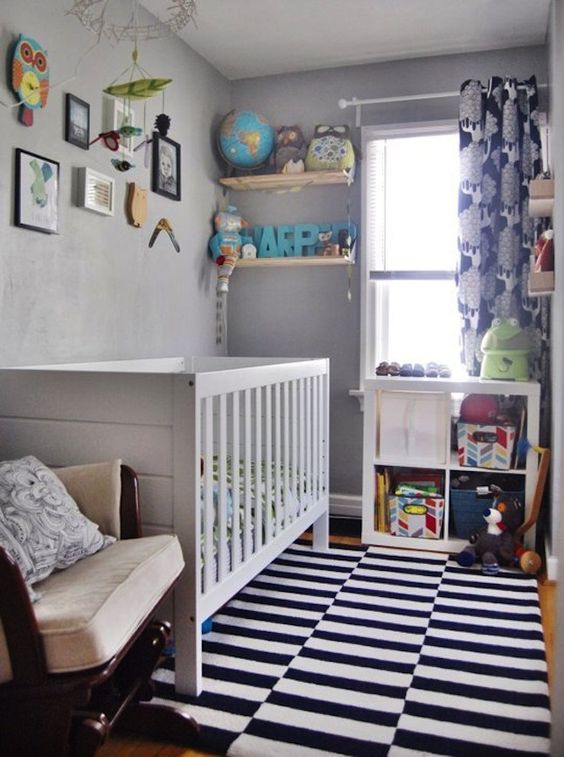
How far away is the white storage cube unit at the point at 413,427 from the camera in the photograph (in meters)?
2.96

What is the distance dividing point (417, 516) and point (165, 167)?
1.81 meters

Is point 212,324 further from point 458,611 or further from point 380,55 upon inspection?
point 458,611

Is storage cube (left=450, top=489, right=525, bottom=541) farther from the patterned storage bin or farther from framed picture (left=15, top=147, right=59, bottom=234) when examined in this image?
framed picture (left=15, top=147, right=59, bottom=234)

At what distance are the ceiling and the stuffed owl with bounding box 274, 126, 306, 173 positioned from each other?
32 centimetres

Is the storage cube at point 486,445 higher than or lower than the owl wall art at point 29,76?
lower

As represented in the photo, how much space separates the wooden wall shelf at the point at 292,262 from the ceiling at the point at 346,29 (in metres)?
0.94

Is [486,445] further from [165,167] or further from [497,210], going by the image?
[165,167]

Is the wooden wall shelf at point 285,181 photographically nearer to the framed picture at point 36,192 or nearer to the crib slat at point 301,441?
the crib slat at point 301,441

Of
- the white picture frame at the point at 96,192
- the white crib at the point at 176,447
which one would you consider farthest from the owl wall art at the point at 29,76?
the white crib at the point at 176,447

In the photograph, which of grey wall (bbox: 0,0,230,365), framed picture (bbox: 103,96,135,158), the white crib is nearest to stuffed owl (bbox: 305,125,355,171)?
grey wall (bbox: 0,0,230,365)

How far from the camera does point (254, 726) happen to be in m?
1.57

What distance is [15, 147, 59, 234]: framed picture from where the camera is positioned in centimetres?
210

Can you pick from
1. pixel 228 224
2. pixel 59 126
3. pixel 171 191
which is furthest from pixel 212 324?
pixel 59 126

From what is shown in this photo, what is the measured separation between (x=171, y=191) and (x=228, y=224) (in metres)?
0.46
